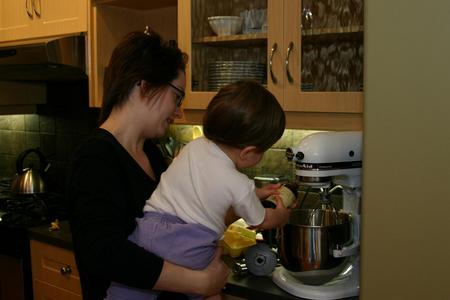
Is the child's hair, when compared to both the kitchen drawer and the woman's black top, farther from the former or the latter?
the kitchen drawer

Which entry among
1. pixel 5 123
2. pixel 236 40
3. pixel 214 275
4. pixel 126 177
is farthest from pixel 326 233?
pixel 5 123

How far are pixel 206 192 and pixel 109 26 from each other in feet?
4.37

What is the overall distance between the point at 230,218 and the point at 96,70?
116cm

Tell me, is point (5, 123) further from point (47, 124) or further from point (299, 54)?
point (299, 54)

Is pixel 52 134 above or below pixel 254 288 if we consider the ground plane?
above

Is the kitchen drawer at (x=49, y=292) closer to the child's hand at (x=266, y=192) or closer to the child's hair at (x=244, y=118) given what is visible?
the child's hand at (x=266, y=192)

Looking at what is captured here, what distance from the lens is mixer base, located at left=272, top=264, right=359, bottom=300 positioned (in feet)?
4.81

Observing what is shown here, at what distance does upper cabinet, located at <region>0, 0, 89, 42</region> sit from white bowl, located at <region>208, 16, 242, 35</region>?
661 millimetres

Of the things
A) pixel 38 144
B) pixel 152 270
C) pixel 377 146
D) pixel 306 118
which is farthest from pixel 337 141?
pixel 38 144

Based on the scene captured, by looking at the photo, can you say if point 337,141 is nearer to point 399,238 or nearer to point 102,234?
point 399,238

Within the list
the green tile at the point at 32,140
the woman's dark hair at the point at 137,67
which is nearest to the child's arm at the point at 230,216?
the woman's dark hair at the point at 137,67

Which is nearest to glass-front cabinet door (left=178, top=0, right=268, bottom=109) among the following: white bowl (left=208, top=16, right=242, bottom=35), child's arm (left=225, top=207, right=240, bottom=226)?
white bowl (left=208, top=16, right=242, bottom=35)

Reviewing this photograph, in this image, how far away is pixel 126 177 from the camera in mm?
1311

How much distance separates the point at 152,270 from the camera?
Answer: 1203 mm
